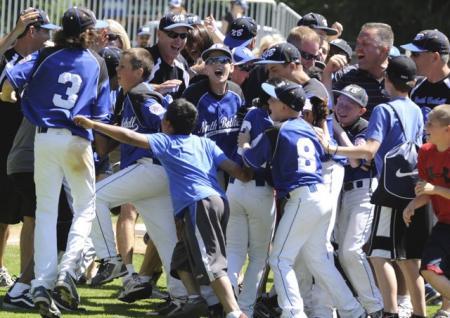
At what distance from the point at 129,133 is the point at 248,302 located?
62.0 inches

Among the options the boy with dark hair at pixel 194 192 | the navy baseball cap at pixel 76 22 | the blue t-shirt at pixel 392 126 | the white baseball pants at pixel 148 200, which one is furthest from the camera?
the white baseball pants at pixel 148 200

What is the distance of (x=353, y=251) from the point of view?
8164 mm

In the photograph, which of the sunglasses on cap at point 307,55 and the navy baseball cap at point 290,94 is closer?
the navy baseball cap at point 290,94

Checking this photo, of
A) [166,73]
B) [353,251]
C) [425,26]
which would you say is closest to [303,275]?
[353,251]

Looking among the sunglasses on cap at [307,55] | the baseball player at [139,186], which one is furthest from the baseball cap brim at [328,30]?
the baseball player at [139,186]

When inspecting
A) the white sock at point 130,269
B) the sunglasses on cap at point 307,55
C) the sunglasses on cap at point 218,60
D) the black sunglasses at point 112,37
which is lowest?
the white sock at point 130,269

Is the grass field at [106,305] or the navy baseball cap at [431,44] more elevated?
the navy baseball cap at [431,44]

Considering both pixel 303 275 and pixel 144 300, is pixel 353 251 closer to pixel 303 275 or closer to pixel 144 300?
pixel 303 275

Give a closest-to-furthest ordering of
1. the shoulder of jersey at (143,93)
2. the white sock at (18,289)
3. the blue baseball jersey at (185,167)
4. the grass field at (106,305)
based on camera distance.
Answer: the blue baseball jersey at (185,167) < the grass field at (106,305) < the white sock at (18,289) < the shoulder of jersey at (143,93)

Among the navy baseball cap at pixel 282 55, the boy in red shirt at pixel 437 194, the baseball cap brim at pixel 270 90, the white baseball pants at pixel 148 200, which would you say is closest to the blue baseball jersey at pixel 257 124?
the baseball cap brim at pixel 270 90

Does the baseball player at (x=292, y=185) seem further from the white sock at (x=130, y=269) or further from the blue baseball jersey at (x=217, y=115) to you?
the white sock at (x=130, y=269)

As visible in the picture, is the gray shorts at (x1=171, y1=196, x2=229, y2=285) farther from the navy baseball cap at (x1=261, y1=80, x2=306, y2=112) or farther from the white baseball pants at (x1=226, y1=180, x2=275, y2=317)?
the navy baseball cap at (x1=261, y1=80, x2=306, y2=112)

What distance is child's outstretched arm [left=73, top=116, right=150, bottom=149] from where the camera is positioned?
738 centimetres

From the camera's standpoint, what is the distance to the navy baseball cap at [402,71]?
811 cm
